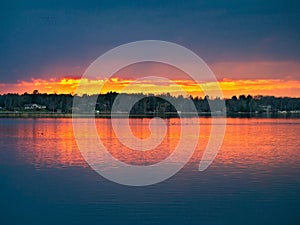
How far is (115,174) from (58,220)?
278 inches

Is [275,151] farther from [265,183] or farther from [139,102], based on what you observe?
[139,102]

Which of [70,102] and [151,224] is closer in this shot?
[151,224]

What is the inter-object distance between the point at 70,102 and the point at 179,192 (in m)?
162

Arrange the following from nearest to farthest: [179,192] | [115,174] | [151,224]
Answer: [151,224] → [179,192] → [115,174]

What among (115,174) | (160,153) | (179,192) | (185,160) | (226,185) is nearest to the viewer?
(179,192)

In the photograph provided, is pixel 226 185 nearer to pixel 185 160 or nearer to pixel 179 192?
pixel 179 192

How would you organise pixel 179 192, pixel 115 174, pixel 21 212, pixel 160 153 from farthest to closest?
pixel 160 153
pixel 115 174
pixel 179 192
pixel 21 212

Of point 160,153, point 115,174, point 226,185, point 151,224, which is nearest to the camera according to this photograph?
point 151,224

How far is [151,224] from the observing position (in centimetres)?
1358

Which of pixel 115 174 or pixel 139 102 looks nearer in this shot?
pixel 115 174

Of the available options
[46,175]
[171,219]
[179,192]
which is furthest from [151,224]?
[46,175]

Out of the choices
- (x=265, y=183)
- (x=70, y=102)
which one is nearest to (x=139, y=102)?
(x=70, y=102)

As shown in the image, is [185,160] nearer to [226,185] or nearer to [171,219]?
[226,185]

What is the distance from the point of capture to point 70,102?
175750 millimetres
